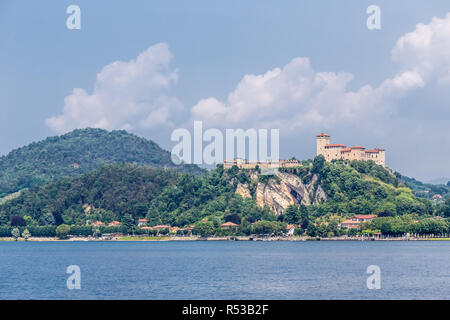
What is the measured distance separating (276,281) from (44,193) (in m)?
151

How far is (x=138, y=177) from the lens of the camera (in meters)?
191

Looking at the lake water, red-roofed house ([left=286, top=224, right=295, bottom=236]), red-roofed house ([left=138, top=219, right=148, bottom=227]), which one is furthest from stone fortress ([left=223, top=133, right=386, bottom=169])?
the lake water

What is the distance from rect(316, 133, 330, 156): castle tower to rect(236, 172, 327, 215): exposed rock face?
8.40 meters

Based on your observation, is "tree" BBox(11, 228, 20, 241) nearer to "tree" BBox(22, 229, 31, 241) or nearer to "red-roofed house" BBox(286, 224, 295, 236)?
"tree" BBox(22, 229, 31, 241)

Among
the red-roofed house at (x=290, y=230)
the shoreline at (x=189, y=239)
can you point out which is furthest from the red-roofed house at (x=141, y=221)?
the red-roofed house at (x=290, y=230)

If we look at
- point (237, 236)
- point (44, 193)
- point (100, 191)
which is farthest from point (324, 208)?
point (44, 193)

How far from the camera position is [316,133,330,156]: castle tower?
547 feet

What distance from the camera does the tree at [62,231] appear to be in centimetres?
16312

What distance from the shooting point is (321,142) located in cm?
16738

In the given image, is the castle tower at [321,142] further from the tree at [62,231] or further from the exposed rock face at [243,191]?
the tree at [62,231]

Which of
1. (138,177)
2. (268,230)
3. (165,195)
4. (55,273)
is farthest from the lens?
(138,177)

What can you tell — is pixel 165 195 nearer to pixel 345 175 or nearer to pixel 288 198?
pixel 288 198

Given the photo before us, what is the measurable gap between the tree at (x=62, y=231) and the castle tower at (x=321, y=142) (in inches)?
2594

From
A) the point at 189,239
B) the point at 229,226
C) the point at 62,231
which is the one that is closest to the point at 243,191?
the point at 229,226
